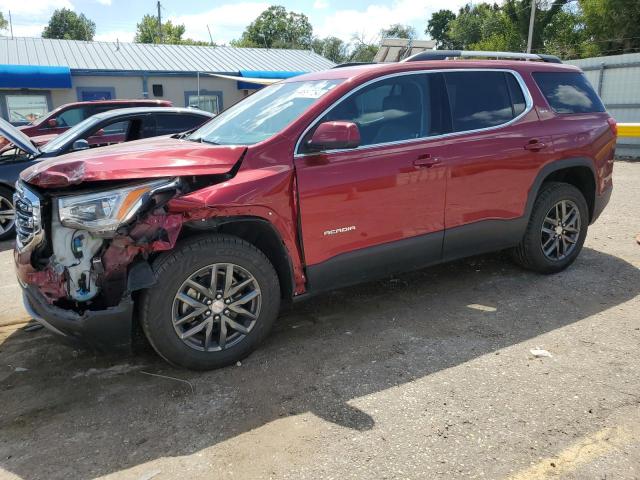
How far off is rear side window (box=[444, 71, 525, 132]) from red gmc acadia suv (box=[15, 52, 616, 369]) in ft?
0.04

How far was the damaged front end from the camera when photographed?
9.76ft

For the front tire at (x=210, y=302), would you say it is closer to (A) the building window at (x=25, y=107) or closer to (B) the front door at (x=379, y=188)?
(B) the front door at (x=379, y=188)

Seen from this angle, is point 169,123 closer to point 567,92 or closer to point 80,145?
point 80,145

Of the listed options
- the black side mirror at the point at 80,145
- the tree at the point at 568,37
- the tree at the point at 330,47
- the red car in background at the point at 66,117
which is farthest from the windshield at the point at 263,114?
the tree at the point at 330,47

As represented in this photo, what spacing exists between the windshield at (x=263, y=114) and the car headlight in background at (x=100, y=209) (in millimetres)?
966

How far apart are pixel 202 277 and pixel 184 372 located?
656 millimetres

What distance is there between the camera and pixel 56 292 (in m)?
3.07

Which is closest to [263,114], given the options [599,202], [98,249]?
[98,249]

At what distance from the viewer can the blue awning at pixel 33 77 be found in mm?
18062

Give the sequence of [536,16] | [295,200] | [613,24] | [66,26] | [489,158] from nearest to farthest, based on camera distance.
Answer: [295,200], [489,158], [613,24], [536,16], [66,26]

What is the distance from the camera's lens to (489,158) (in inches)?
167

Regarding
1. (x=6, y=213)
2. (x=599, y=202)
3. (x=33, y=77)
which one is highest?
(x=33, y=77)

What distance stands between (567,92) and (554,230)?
1.29 meters

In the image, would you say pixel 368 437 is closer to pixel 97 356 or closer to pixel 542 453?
pixel 542 453
